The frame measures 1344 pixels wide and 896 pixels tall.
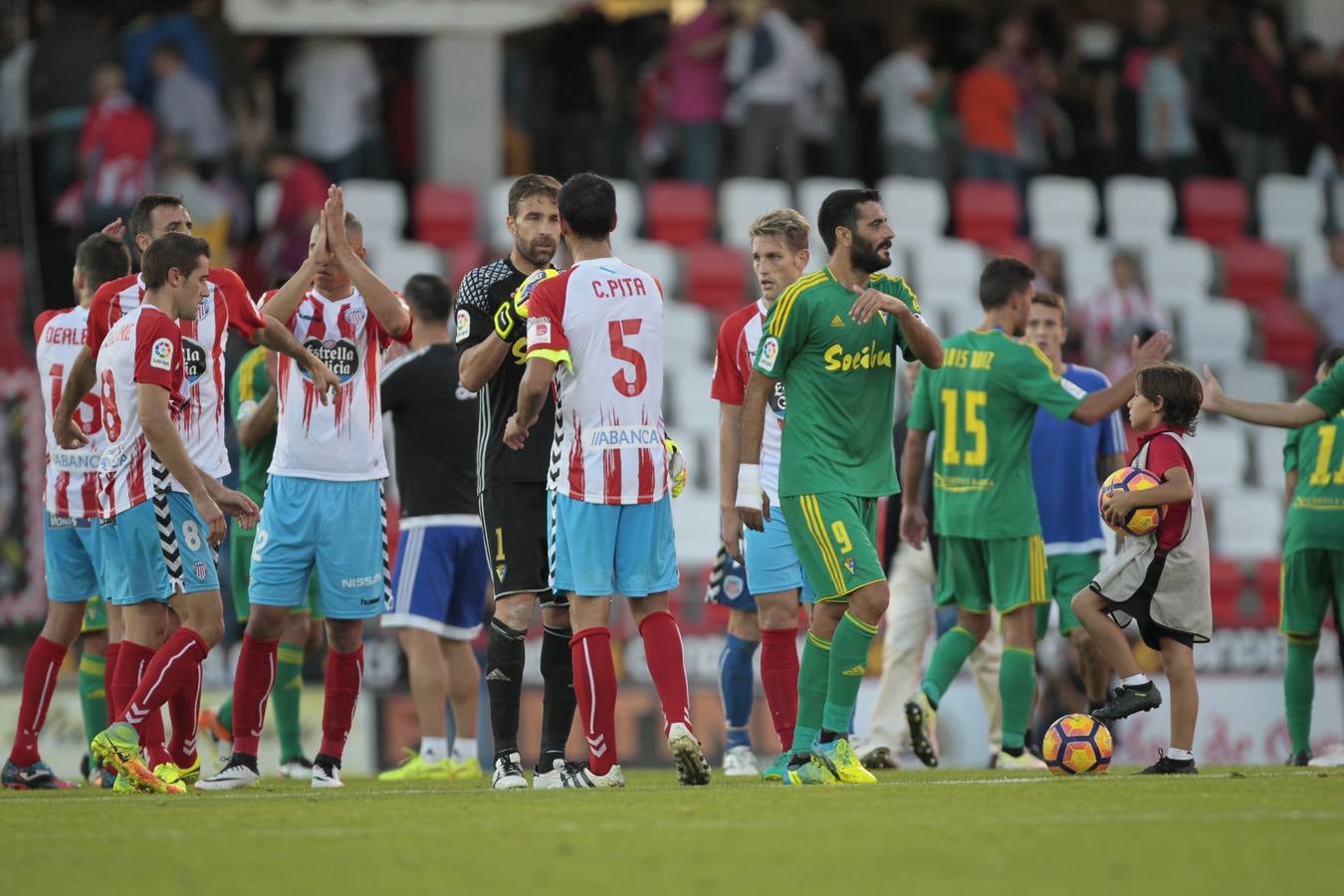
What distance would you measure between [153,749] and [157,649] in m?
0.43

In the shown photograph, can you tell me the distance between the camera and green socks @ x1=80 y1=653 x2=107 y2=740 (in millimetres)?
10930

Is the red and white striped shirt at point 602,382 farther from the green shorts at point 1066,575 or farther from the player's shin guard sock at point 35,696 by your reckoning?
the green shorts at point 1066,575

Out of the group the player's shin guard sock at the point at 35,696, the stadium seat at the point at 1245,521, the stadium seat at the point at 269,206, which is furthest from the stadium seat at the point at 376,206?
the player's shin guard sock at the point at 35,696

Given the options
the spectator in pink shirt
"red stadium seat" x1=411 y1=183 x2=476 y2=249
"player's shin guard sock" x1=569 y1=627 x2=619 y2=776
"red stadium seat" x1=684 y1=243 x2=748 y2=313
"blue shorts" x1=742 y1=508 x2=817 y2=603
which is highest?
the spectator in pink shirt

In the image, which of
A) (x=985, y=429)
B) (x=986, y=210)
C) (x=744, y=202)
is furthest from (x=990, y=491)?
(x=986, y=210)

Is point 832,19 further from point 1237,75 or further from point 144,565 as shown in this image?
point 144,565

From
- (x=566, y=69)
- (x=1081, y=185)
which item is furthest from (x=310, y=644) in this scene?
(x=1081, y=185)

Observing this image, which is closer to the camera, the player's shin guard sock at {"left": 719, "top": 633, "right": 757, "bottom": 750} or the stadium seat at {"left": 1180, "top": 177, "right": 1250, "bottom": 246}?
the player's shin guard sock at {"left": 719, "top": 633, "right": 757, "bottom": 750}

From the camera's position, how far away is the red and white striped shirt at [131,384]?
8.74 metres

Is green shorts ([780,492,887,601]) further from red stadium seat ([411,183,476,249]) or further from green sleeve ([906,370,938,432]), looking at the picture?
red stadium seat ([411,183,476,249])

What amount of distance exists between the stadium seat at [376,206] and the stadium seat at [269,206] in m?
0.66

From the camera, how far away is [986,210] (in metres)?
21.4

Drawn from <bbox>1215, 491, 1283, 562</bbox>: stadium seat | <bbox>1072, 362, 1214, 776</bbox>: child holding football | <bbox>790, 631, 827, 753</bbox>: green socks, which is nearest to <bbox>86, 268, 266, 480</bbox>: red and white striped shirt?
<bbox>790, 631, 827, 753</bbox>: green socks

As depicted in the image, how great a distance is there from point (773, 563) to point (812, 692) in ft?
4.16
